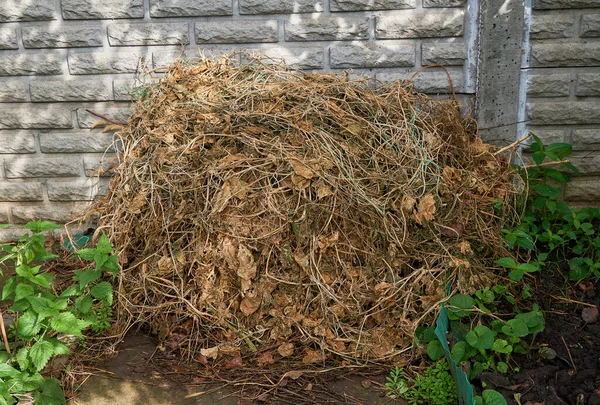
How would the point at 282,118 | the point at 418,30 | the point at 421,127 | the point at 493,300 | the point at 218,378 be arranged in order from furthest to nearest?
1. the point at 418,30
2. the point at 421,127
3. the point at 282,118
4. the point at 493,300
5. the point at 218,378

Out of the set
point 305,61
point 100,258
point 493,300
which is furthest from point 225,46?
point 493,300

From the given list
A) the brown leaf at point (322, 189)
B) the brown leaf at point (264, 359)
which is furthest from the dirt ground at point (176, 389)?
the brown leaf at point (322, 189)

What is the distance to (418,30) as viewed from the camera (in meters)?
4.03

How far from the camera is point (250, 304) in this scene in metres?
3.16

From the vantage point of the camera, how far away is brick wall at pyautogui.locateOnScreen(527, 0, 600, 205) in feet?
12.8

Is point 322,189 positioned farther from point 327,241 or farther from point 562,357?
point 562,357

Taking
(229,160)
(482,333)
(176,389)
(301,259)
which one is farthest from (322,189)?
(176,389)

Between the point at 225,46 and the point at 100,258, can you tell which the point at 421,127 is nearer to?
the point at 225,46

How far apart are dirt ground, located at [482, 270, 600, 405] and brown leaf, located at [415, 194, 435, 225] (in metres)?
0.83

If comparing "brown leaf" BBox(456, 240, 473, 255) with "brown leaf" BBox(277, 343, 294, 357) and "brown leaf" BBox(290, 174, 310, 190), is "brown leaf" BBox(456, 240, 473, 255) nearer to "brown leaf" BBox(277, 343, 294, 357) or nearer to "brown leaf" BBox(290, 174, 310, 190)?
"brown leaf" BBox(290, 174, 310, 190)

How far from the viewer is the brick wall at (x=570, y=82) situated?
391 centimetres

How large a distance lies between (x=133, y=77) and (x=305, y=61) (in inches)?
50.6

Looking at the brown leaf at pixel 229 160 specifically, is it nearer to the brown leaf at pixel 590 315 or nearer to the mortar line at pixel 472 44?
the mortar line at pixel 472 44

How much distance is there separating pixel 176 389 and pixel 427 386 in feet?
4.13
